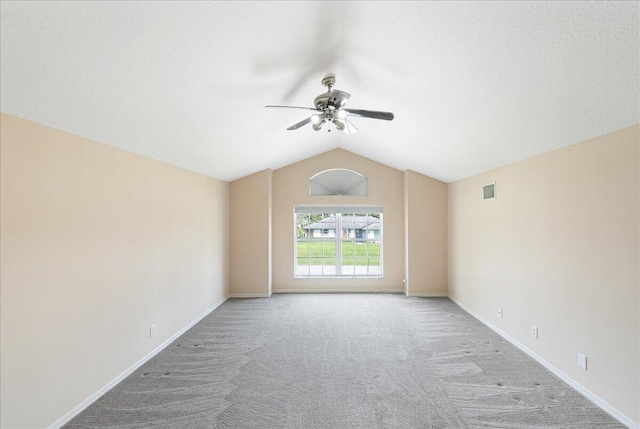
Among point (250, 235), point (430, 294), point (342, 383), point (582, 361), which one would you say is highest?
point (250, 235)

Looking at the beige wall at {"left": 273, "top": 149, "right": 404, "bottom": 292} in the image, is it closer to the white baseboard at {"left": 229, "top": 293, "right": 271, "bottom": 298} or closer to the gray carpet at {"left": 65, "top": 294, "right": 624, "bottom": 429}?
the white baseboard at {"left": 229, "top": 293, "right": 271, "bottom": 298}

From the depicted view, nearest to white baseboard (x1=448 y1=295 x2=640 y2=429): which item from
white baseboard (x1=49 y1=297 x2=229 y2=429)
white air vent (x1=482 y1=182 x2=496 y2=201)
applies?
white air vent (x1=482 y1=182 x2=496 y2=201)

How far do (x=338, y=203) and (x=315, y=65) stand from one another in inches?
148

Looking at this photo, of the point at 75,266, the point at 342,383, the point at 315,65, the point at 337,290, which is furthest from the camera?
the point at 337,290

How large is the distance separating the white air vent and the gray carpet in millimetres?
1811

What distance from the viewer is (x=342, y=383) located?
2.68 meters

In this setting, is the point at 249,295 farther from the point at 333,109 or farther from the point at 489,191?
the point at 489,191

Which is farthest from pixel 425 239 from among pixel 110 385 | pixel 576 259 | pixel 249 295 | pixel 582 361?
pixel 110 385

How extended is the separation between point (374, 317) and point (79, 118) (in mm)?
4201

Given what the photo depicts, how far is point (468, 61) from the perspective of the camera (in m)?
2.02

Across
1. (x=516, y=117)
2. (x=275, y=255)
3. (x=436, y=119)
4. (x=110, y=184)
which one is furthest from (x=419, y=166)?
(x=110, y=184)

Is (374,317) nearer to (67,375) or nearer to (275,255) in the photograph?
(275,255)

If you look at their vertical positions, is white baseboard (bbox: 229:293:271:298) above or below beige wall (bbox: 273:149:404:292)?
below

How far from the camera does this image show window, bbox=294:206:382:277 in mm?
6203
